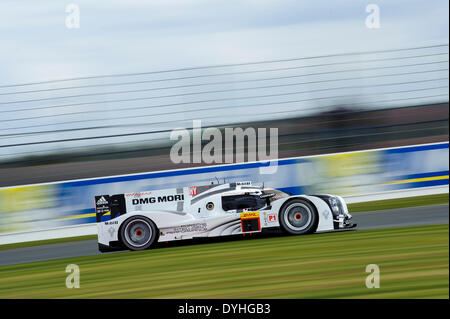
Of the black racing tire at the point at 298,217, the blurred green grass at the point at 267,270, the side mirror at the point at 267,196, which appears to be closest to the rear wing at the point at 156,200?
the side mirror at the point at 267,196

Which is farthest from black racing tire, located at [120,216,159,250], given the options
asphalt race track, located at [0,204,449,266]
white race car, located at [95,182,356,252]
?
asphalt race track, located at [0,204,449,266]

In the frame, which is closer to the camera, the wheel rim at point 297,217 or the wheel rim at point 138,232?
the wheel rim at point 297,217

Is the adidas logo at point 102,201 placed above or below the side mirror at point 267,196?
below

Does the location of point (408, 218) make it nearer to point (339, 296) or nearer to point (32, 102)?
point (339, 296)

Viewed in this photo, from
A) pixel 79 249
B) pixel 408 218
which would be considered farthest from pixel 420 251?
pixel 79 249

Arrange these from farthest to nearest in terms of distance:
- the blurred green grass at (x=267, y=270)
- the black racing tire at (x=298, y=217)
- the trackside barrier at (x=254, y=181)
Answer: the trackside barrier at (x=254, y=181), the black racing tire at (x=298, y=217), the blurred green grass at (x=267, y=270)

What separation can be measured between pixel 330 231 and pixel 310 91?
17.0 feet

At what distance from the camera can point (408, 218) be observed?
29.1ft

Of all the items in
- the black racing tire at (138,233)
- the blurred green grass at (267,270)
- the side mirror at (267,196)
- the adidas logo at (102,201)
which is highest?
the side mirror at (267,196)

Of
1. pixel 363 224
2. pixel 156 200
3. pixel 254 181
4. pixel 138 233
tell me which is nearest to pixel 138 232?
pixel 138 233

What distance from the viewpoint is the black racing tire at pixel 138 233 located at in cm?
828

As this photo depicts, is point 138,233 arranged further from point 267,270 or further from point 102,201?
point 267,270

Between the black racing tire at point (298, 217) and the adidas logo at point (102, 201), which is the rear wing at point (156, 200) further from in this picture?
the black racing tire at point (298, 217)

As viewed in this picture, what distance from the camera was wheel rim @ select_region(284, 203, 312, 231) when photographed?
7.90 meters
